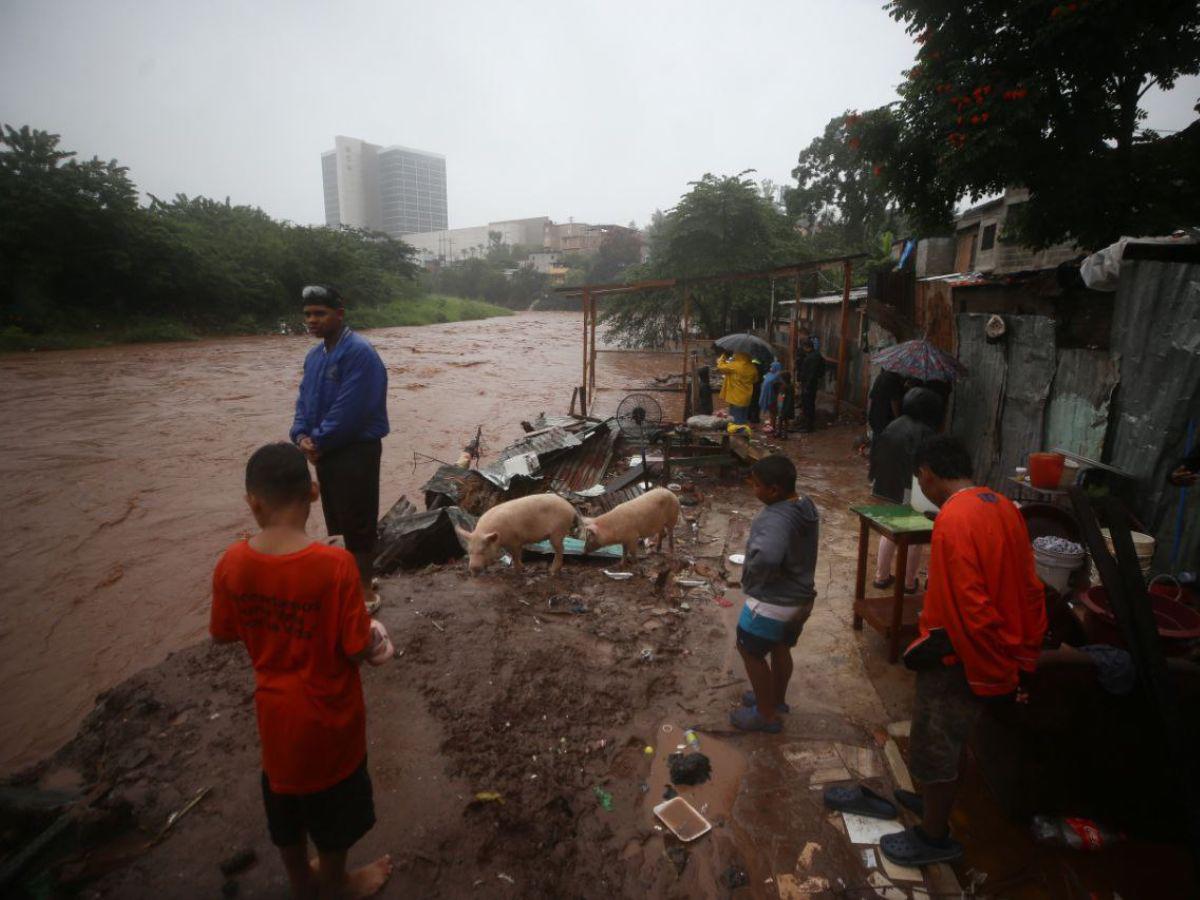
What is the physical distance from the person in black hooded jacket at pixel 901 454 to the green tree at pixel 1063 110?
541 centimetres

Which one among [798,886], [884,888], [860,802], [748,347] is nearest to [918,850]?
[884,888]

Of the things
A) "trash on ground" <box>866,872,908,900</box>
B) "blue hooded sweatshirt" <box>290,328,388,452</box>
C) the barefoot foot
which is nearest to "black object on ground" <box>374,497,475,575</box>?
"blue hooded sweatshirt" <box>290,328,388,452</box>

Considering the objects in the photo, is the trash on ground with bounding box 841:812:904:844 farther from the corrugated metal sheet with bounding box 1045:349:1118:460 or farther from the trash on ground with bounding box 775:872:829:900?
the corrugated metal sheet with bounding box 1045:349:1118:460

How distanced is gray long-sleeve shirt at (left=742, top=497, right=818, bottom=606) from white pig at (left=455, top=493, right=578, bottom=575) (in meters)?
2.84

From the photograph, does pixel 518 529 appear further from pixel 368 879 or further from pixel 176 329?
pixel 176 329

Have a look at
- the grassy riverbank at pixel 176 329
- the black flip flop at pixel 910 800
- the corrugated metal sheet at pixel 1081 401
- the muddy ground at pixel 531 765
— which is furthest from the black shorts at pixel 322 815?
the grassy riverbank at pixel 176 329

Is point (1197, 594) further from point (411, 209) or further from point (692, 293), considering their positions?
point (411, 209)

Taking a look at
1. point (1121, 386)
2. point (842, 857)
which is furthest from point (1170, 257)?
point (842, 857)

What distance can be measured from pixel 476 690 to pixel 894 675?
278cm

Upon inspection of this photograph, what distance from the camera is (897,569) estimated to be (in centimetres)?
371

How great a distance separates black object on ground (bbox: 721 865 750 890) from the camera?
2.55m

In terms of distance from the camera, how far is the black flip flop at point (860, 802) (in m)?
2.85

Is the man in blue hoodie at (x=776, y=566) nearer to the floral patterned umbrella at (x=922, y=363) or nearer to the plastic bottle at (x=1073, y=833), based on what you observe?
the plastic bottle at (x=1073, y=833)

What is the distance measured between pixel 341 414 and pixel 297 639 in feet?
6.87
